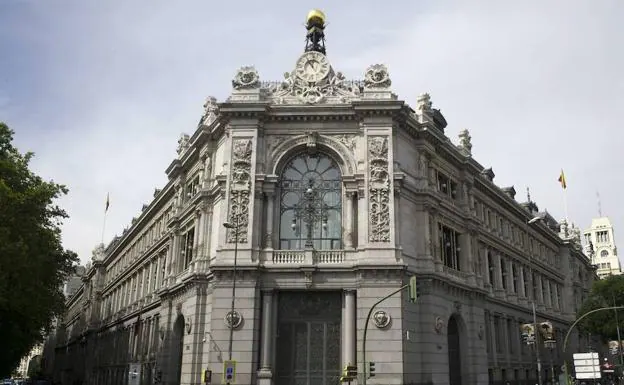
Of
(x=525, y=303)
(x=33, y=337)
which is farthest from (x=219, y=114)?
(x=525, y=303)

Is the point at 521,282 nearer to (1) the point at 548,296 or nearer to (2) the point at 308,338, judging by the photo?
(1) the point at 548,296

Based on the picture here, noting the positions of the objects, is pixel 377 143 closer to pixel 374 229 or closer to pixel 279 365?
pixel 374 229

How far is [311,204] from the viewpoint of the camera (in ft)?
123

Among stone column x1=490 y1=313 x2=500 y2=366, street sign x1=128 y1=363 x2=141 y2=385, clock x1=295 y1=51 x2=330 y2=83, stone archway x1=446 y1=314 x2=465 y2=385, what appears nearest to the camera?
clock x1=295 y1=51 x2=330 y2=83

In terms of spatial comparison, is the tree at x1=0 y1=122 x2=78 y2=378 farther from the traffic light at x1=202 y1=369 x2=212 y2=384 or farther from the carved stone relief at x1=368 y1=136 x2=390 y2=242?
the carved stone relief at x1=368 y1=136 x2=390 y2=242

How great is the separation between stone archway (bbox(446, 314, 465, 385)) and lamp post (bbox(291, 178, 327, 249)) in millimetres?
12779

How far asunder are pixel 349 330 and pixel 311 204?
8.45m

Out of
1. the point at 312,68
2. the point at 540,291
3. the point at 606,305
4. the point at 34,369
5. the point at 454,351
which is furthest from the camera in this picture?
the point at 34,369

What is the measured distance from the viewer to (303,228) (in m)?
37.2

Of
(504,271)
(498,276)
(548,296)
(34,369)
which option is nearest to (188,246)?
(498,276)

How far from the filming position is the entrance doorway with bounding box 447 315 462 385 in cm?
4134

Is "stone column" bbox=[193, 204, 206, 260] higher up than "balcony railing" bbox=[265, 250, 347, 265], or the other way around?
"stone column" bbox=[193, 204, 206, 260]

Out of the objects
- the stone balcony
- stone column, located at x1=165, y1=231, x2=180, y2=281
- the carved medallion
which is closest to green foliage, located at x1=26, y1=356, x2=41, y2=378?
stone column, located at x1=165, y1=231, x2=180, y2=281

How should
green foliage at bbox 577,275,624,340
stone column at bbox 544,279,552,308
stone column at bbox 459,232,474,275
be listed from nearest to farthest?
stone column at bbox 459,232,474,275 < green foliage at bbox 577,275,624,340 < stone column at bbox 544,279,552,308
